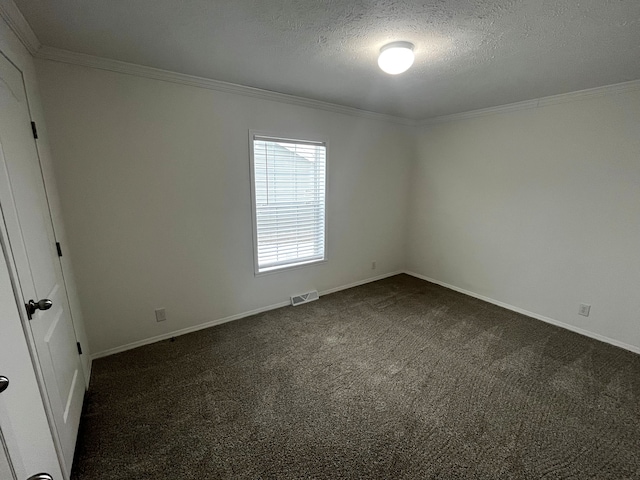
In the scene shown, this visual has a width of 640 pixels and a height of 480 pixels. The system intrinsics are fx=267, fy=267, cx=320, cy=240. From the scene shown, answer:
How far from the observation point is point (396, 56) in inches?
→ 71.5

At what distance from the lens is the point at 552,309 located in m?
3.06

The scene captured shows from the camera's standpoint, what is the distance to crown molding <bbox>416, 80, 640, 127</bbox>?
2418 mm

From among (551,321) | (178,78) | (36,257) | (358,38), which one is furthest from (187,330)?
(551,321)

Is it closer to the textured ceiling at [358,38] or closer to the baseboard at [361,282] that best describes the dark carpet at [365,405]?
the baseboard at [361,282]

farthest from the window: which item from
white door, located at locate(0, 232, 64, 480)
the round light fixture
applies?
white door, located at locate(0, 232, 64, 480)

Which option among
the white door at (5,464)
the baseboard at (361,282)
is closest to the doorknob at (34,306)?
the white door at (5,464)

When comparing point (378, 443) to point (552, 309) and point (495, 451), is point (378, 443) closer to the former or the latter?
point (495, 451)

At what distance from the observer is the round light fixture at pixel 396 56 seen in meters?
1.78

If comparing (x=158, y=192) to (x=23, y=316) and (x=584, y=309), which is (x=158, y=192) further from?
(x=584, y=309)

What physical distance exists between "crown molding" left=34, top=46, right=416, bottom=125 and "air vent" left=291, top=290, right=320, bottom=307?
233 centimetres

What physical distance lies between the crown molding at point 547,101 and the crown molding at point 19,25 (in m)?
4.18

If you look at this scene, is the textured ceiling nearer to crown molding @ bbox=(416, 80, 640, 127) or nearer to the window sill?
crown molding @ bbox=(416, 80, 640, 127)

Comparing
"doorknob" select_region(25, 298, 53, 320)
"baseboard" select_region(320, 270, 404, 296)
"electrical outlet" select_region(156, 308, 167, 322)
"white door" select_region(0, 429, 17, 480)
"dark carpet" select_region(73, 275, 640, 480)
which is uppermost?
"doorknob" select_region(25, 298, 53, 320)

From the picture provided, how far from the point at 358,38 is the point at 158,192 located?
2.06 metres
